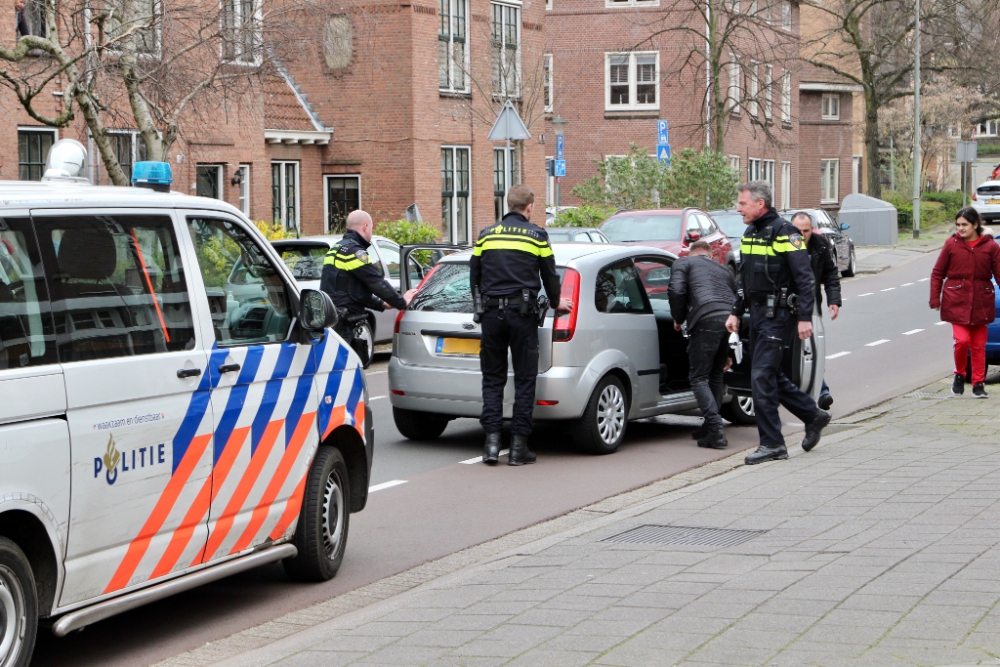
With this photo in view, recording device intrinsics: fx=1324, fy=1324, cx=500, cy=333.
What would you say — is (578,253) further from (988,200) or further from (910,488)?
(988,200)

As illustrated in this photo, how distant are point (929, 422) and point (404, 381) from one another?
4452mm

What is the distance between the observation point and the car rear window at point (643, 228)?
23000mm

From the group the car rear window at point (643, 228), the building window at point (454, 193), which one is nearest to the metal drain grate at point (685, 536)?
the car rear window at point (643, 228)

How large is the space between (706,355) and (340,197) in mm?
23110

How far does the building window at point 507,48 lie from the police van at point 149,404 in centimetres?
2720

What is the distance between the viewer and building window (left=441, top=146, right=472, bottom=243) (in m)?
32.8

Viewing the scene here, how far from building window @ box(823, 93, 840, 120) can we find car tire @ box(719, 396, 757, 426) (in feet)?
178

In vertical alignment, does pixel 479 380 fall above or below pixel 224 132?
below

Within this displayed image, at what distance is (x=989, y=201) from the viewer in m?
54.4

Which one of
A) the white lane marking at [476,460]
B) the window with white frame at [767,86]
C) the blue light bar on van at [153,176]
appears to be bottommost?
the white lane marking at [476,460]

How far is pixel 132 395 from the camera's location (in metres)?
5.10

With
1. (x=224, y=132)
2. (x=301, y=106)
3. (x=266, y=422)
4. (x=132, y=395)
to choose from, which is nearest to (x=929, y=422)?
(x=266, y=422)

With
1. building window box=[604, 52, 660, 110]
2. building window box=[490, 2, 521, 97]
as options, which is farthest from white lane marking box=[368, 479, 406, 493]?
building window box=[604, 52, 660, 110]

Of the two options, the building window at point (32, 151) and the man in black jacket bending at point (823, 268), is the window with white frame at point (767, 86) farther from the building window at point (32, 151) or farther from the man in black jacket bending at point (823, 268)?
the man in black jacket bending at point (823, 268)
